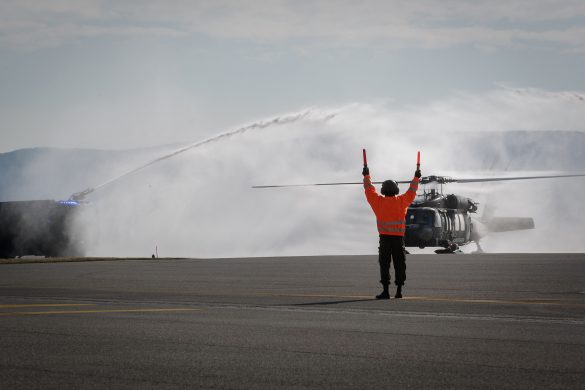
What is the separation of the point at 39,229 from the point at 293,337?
159 ft

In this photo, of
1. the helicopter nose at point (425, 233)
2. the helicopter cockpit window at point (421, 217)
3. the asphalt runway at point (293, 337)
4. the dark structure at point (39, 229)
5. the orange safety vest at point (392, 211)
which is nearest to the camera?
the asphalt runway at point (293, 337)

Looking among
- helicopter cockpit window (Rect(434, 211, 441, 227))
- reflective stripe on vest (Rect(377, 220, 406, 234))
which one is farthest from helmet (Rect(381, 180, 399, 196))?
helicopter cockpit window (Rect(434, 211, 441, 227))

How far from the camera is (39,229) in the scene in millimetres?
56031

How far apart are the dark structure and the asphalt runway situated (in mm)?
37401

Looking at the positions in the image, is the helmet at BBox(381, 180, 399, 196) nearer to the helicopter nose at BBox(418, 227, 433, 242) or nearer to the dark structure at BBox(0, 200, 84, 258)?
the helicopter nose at BBox(418, 227, 433, 242)

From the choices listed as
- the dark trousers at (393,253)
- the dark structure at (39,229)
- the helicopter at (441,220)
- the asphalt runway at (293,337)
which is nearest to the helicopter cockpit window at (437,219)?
the helicopter at (441,220)

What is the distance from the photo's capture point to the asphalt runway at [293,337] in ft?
23.6

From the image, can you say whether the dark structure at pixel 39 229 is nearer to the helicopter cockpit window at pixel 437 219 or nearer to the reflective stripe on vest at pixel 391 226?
the helicopter cockpit window at pixel 437 219

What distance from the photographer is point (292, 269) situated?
87.6 ft

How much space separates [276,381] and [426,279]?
14.3 metres

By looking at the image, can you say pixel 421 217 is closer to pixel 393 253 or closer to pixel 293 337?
pixel 393 253

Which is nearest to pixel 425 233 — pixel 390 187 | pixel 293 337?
pixel 390 187

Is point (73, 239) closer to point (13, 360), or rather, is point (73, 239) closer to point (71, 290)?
point (71, 290)

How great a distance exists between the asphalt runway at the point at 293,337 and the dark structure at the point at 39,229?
3740cm
